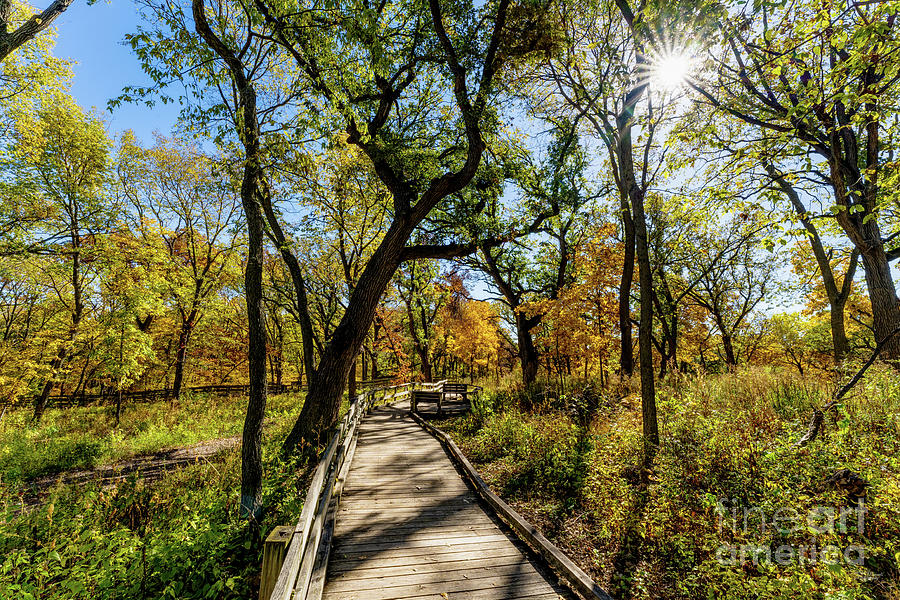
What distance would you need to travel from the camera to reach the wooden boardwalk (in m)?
3.89

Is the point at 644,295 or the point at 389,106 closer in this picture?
the point at 644,295

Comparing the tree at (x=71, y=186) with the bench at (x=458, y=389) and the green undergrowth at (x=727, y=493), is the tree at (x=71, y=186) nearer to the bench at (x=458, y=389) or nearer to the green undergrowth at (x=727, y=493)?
the bench at (x=458, y=389)

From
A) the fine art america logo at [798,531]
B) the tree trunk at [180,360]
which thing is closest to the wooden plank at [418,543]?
the fine art america logo at [798,531]

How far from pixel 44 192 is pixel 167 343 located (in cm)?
1578

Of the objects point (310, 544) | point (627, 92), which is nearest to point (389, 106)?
point (627, 92)

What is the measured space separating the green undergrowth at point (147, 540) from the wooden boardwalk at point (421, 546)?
3.80ft

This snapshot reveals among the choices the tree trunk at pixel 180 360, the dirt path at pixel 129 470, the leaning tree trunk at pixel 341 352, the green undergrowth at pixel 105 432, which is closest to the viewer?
the dirt path at pixel 129 470

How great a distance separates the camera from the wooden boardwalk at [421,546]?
3.89 meters

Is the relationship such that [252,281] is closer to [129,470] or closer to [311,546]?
[311,546]

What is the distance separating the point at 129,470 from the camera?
984 centimetres

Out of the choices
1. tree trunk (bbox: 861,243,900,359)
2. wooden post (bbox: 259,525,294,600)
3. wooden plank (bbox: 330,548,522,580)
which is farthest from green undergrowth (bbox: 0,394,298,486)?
tree trunk (bbox: 861,243,900,359)

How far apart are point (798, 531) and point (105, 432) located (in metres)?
20.4

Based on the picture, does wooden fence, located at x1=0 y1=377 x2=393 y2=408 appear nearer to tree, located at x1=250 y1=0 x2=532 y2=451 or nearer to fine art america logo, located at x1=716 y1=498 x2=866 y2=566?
tree, located at x1=250 y1=0 x2=532 y2=451

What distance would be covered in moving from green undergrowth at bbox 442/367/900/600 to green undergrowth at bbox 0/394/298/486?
10.6 meters
